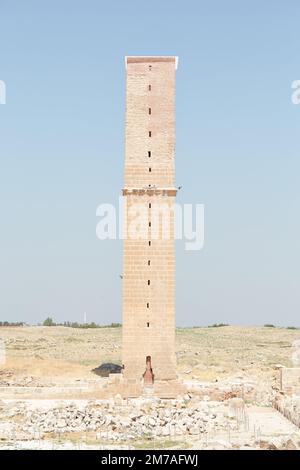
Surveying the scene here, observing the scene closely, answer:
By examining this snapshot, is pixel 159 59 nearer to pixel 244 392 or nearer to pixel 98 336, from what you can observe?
pixel 244 392

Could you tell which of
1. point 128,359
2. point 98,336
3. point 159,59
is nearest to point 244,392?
point 128,359

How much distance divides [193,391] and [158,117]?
413 inches

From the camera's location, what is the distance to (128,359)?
24125mm

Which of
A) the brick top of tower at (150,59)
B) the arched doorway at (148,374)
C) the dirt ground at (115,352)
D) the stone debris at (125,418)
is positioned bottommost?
the dirt ground at (115,352)

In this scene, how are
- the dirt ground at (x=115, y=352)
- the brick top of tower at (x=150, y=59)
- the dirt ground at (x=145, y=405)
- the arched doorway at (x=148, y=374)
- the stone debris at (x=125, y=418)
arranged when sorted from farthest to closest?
the dirt ground at (x=115, y=352) < the brick top of tower at (x=150, y=59) < the arched doorway at (x=148, y=374) < the stone debris at (x=125, y=418) < the dirt ground at (x=145, y=405)

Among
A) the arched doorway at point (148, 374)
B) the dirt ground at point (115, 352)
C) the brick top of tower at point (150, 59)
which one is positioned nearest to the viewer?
the arched doorway at point (148, 374)

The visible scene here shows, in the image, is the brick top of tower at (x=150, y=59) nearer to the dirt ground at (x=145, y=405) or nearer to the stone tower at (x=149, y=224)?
the stone tower at (x=149, y=224)

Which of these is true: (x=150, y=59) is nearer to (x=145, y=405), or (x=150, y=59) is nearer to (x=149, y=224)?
(x=149, y=224)

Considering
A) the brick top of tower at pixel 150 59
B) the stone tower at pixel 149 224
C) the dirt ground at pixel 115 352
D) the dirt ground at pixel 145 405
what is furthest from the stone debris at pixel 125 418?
the brick top of tower at pixel 150 59

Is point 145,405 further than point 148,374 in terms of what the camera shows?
No

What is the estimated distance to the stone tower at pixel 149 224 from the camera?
24156 millimetres

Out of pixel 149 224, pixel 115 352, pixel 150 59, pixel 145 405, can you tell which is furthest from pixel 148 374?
pixel 115 352

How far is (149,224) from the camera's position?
24578mm

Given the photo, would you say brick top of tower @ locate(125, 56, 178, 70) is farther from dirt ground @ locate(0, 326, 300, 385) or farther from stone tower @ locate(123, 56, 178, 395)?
dirt ground @ locate(0, 326, 300, 385)
